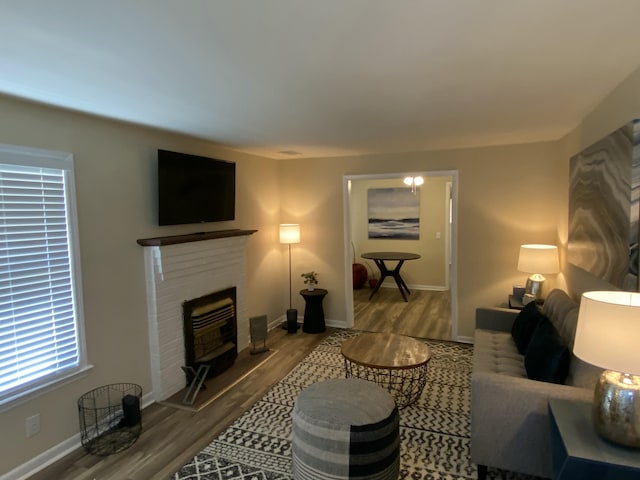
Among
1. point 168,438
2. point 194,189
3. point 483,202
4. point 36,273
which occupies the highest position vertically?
point 194,189

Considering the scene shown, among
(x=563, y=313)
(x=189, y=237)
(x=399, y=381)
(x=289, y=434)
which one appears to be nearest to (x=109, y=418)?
(x=289, y=434)

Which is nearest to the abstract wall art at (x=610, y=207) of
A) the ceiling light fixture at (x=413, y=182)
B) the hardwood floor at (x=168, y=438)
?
the hardwood floor at (x=168, y=438)

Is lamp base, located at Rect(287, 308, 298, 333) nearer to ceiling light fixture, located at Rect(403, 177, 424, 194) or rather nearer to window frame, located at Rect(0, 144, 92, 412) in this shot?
window frame, located at Rect(0, 144, 92, 412)

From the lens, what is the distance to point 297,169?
17.1 feet

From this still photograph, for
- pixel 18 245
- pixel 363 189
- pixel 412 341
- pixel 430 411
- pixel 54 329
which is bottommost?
pixel 430 411

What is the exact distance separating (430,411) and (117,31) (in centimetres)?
317

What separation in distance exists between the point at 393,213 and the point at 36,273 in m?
6.02

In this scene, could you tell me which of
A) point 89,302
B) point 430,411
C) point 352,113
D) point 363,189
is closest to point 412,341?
point 430,411

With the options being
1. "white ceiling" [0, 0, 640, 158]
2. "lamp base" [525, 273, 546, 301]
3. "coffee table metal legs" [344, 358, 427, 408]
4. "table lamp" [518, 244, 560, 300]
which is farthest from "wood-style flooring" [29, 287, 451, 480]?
"white ceiling" [0, 0, 640, 158]

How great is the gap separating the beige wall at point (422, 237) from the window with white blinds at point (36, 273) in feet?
17.7

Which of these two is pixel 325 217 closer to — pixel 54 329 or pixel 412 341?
pixel 412 341

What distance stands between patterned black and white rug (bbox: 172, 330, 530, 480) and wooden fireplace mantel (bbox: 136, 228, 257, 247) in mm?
1535

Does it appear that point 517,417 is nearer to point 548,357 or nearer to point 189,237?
point 548,357

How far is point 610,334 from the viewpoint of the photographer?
1.53 m
